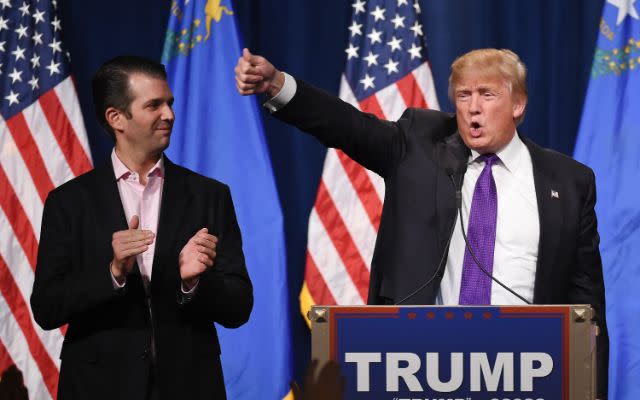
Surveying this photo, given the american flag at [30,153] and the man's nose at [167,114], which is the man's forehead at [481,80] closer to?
the man's nose at [167,114]

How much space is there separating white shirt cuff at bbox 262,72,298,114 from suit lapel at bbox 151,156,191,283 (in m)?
0.35

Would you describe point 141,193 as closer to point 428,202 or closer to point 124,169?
point 124,169

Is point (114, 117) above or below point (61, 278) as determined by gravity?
above

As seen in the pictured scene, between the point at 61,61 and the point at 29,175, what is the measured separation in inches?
20.5

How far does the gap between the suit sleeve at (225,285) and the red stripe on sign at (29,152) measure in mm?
1903

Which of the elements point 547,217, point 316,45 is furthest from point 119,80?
point 316,45

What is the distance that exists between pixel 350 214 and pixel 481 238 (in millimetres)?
1862

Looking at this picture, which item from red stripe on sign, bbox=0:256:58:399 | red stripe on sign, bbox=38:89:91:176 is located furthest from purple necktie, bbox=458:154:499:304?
red stripe on sign, bbox=0:256:58:399

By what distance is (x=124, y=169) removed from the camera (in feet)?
7.13

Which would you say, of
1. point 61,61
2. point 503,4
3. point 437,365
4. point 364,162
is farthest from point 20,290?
point 437,365

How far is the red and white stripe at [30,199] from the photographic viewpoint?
3828mm

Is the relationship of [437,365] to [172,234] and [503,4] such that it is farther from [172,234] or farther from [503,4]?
[503,4]

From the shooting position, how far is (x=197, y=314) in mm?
2096

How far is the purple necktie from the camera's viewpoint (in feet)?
6.45
